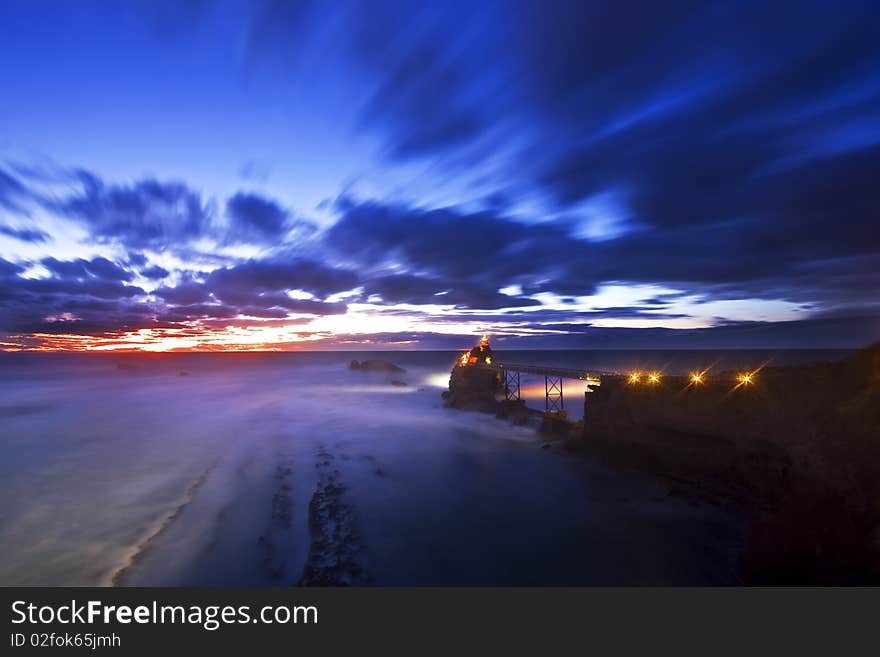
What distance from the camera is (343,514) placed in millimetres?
20141

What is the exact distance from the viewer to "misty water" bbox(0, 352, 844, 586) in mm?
15266

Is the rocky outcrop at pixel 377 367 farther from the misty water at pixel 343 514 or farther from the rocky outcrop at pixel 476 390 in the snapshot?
the misty water at pixel 343 514

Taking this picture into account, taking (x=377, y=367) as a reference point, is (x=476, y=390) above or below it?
above

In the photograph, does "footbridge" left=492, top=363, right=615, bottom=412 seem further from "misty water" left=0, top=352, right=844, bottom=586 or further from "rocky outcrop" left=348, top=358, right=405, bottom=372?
"rocky outcrop" left=348, top=358, right=405, bottom=372

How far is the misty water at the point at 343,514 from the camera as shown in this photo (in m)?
15.3

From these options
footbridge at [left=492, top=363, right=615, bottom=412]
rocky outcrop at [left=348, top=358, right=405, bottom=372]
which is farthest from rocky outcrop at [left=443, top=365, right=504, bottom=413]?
rocky outcrop at [left=348, top=358, right=405, bottom=372]

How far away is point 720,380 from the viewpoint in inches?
925

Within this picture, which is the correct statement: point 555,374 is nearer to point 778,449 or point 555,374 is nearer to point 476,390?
point 476,390

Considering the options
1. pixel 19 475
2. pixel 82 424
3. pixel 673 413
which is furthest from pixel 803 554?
pixel 82 424

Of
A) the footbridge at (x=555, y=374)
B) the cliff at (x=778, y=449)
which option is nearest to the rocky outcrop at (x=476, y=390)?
the footbridge at (x=555, y=374)

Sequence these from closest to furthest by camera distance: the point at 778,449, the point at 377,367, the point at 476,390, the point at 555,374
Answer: the point at 778,449 < the point at 555,374 < the point at 476,390 < the point at 377,367

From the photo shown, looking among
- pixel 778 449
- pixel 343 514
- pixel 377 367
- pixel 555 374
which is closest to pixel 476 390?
pixel 555 374

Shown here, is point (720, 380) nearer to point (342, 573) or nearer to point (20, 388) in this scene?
point (342, 573)

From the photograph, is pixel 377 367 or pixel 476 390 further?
pixel 377 367
